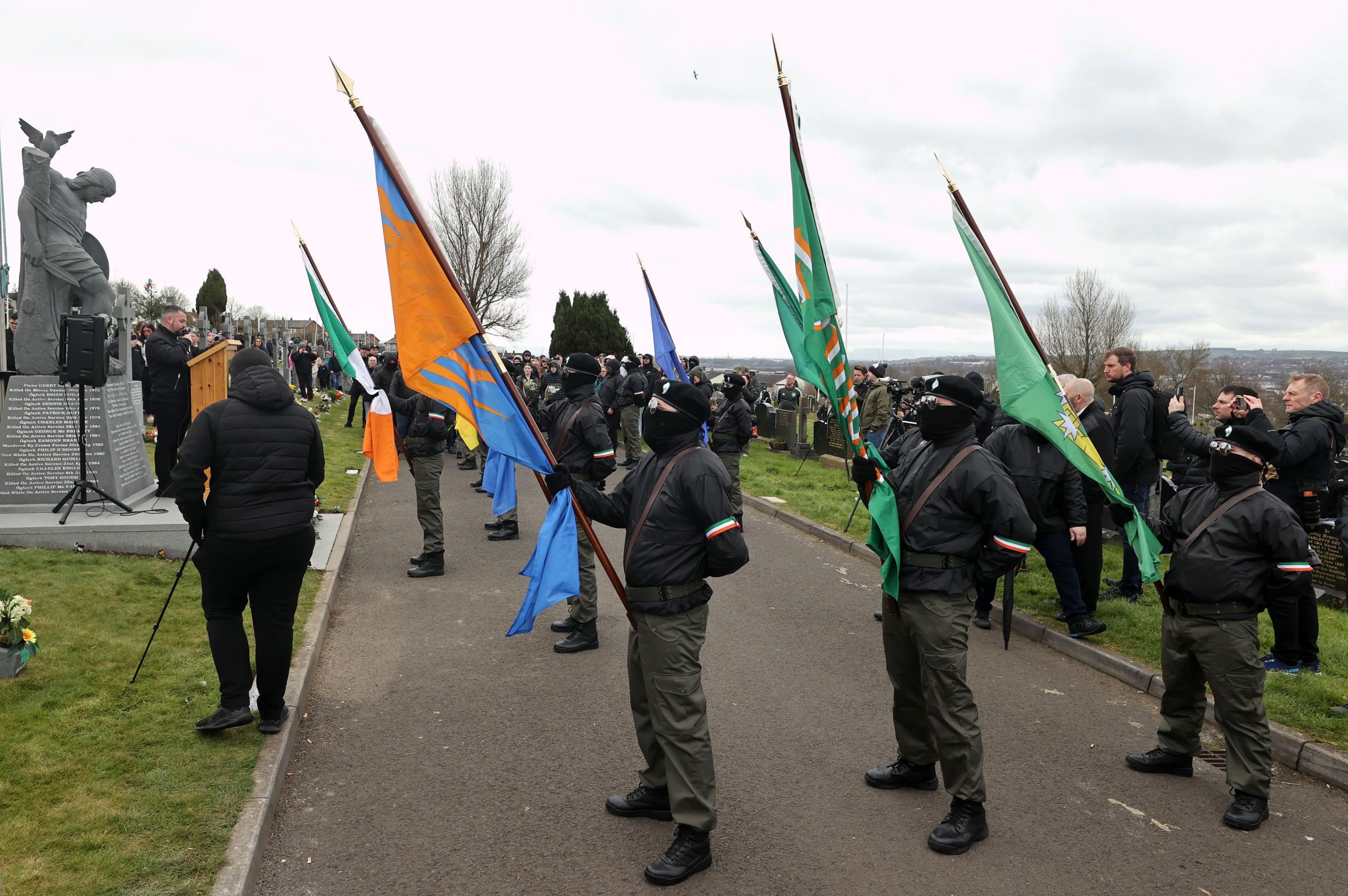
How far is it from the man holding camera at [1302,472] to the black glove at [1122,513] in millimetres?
1752

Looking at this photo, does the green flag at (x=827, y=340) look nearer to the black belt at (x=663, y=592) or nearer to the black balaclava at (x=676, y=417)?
the black balaclava at (x=676, y=417)

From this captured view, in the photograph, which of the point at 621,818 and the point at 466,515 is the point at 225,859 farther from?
the point at 466,515

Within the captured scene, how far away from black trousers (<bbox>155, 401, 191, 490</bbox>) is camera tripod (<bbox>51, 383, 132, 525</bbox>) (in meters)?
1.64

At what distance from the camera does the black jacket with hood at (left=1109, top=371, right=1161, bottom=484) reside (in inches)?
307

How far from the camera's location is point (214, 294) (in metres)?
74.6

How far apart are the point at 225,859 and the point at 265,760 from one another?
0.95 m

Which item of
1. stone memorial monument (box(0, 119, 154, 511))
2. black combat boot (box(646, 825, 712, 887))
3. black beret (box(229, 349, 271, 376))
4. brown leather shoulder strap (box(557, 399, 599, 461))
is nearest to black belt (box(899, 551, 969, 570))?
black combat boot (box(646, 825, 712, 887))

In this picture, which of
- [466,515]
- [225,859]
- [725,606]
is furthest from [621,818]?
[466,515]

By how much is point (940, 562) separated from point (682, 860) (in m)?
1.77

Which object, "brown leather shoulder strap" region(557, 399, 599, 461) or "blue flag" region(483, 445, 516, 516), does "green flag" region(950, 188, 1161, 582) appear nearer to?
"blue flag" region(483, 445, 516, 516)

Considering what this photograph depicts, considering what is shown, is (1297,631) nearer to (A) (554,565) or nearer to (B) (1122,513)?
(B) (1122,513)

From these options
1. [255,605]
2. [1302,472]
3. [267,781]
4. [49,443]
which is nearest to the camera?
[267,781]

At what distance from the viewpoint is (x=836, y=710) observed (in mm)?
5863

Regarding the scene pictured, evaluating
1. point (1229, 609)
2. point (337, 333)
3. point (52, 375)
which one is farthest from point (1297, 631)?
point (52, 375)
